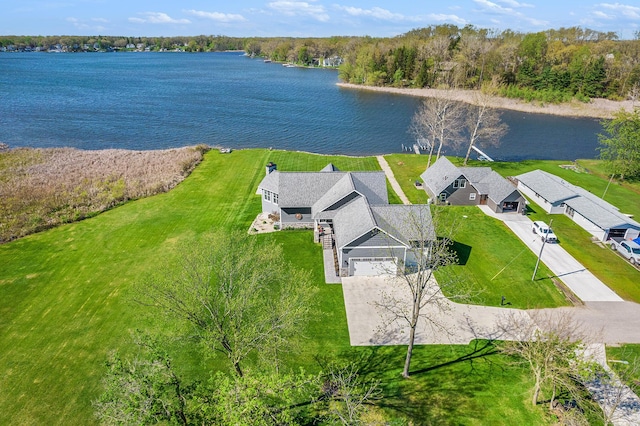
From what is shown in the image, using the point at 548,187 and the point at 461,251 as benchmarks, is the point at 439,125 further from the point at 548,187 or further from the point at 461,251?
the point at 461,251

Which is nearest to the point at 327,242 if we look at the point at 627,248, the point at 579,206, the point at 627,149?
the point at 627,248

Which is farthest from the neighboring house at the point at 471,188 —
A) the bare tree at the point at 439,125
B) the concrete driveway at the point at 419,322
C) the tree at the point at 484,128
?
the concrete driveway at the point at 419,322

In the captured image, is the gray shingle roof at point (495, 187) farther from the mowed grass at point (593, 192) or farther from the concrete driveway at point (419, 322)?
the concrete driveway at point (419, 322)

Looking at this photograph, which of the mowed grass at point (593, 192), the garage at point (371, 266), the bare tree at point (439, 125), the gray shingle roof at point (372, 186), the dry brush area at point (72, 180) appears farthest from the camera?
the bare tree at point (439, 125)

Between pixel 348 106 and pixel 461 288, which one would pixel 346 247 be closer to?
pixel 461 288

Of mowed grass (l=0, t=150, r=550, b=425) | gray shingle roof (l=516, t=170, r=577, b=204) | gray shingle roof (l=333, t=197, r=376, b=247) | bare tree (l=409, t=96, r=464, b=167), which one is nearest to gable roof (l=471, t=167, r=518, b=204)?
gray shingle roof (l=516, t=170, r=577, b=204)

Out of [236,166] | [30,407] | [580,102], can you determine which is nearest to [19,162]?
[236,166]
